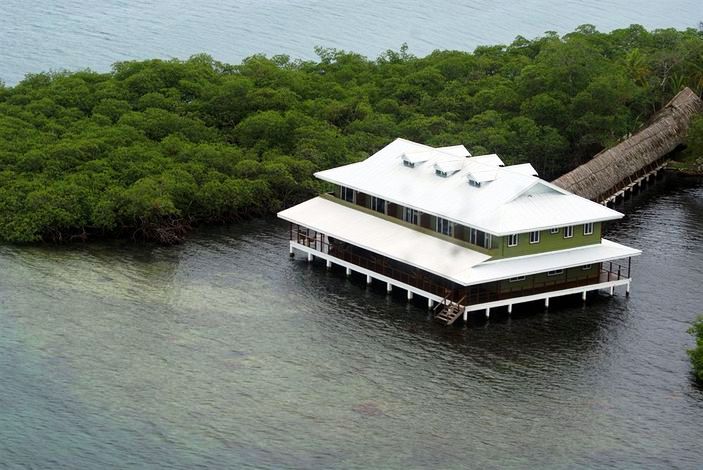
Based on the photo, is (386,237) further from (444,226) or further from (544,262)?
(544,262)

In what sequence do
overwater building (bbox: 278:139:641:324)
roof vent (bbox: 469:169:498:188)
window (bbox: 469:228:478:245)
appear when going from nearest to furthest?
overwater building (bbox: 278:139:641:324)
window (bbox: 469:228:478:245)
roof vent (bbox: 469:169:498:188)

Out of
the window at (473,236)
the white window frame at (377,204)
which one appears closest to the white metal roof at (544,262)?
the window at (473,236)

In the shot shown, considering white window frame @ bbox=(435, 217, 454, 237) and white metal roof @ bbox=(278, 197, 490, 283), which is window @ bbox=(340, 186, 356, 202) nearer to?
white metal roof @ bbox=(278, 197, 490, 283)

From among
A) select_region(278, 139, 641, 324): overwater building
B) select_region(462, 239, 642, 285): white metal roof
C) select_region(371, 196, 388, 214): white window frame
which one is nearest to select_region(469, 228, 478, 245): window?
select_region(278, 139, 641, 324): overwater building

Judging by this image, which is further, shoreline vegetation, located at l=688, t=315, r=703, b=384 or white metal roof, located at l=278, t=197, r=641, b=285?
white metal roof, located at l=278, t=197, r=641, b=285

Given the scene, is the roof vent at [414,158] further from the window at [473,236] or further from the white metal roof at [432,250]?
the window at [473,236]

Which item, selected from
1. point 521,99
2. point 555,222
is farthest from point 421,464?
point 521,99

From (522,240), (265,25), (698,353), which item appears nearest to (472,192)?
(522,240)
